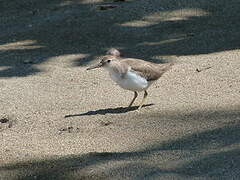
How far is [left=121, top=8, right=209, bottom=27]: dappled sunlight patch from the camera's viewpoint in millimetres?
11570

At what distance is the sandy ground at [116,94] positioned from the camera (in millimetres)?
5836

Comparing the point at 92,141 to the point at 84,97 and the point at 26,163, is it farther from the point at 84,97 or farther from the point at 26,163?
the point at 84,97

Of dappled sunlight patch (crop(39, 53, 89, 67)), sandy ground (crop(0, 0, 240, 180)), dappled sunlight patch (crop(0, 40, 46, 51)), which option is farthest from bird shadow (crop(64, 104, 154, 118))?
dappled sunlight patch (crop(0, 40, 46, 51))

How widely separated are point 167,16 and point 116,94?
339cm

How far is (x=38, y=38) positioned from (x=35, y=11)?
1466 mm

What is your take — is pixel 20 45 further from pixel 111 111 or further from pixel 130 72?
pixel 130 72

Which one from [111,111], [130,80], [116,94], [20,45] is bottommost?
[20,45]

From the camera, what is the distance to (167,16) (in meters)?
11.8

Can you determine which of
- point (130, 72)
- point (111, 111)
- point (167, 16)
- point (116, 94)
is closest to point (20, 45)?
point (167, 16)

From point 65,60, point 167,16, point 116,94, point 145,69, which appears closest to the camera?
point 145,69

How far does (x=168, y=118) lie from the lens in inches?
291

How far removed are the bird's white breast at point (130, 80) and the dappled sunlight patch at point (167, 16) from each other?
12.5 ft

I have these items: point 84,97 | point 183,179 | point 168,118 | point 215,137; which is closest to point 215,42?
point 84,97

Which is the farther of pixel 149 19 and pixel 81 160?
Result: pixel 149 19
